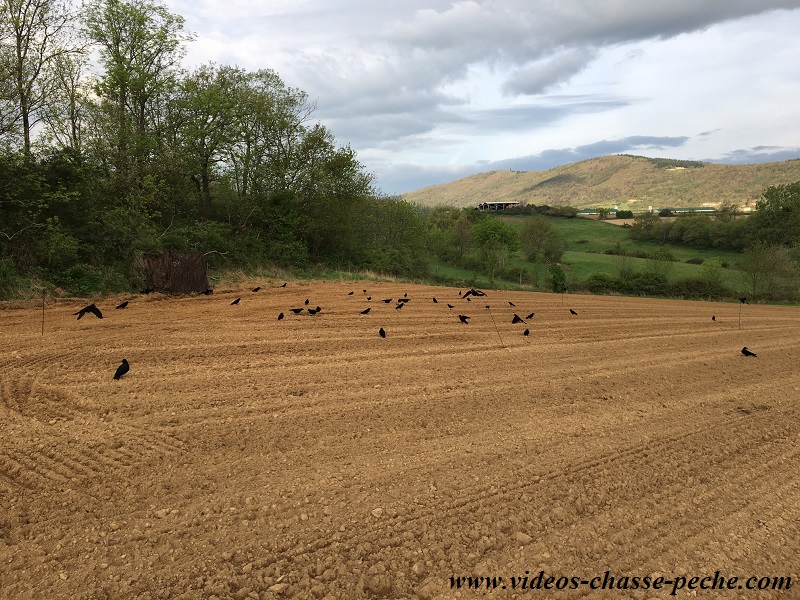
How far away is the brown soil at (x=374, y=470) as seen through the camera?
2756 mm

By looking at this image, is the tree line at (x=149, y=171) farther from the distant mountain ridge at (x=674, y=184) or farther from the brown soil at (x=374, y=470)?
the distant mountain ridge at (x=674, y=184)

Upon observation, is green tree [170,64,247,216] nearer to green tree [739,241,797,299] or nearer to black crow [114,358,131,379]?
black crow [114,358,131,379]

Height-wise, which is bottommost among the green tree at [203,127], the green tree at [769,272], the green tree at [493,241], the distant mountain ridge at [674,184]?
the green tree at [769,272]

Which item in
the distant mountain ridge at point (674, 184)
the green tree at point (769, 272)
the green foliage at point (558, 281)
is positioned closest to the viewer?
the green tree at point (769, 272)

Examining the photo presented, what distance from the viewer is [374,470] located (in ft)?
12.7

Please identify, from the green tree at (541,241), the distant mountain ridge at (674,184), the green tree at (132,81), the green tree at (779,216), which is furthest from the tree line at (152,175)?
the distant mountain ridge at (674,184)

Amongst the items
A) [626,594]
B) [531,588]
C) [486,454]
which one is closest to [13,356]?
[486,454]

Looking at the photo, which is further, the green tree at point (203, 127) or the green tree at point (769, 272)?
the green tree at point (769, 272)

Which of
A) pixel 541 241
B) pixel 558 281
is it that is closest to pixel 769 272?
pixel 558 281

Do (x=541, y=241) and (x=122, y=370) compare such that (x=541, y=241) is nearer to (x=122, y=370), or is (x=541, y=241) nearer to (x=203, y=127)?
(x=203, y=127)

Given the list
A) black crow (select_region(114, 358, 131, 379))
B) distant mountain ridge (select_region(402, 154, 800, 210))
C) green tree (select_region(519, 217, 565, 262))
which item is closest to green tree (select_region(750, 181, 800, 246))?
green tree (select_region(519, 217, 565, 262))

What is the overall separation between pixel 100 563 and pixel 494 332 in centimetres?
840

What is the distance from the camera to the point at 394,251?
37594mm

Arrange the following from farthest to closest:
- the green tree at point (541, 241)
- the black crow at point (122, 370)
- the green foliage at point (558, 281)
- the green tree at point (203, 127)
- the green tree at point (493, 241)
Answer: the green tree at point (541, 241), the green tree at point (493, 241), the green foliage at point (558, 281), the green tree at point (203, 127), the black crow at point (122, 370)
